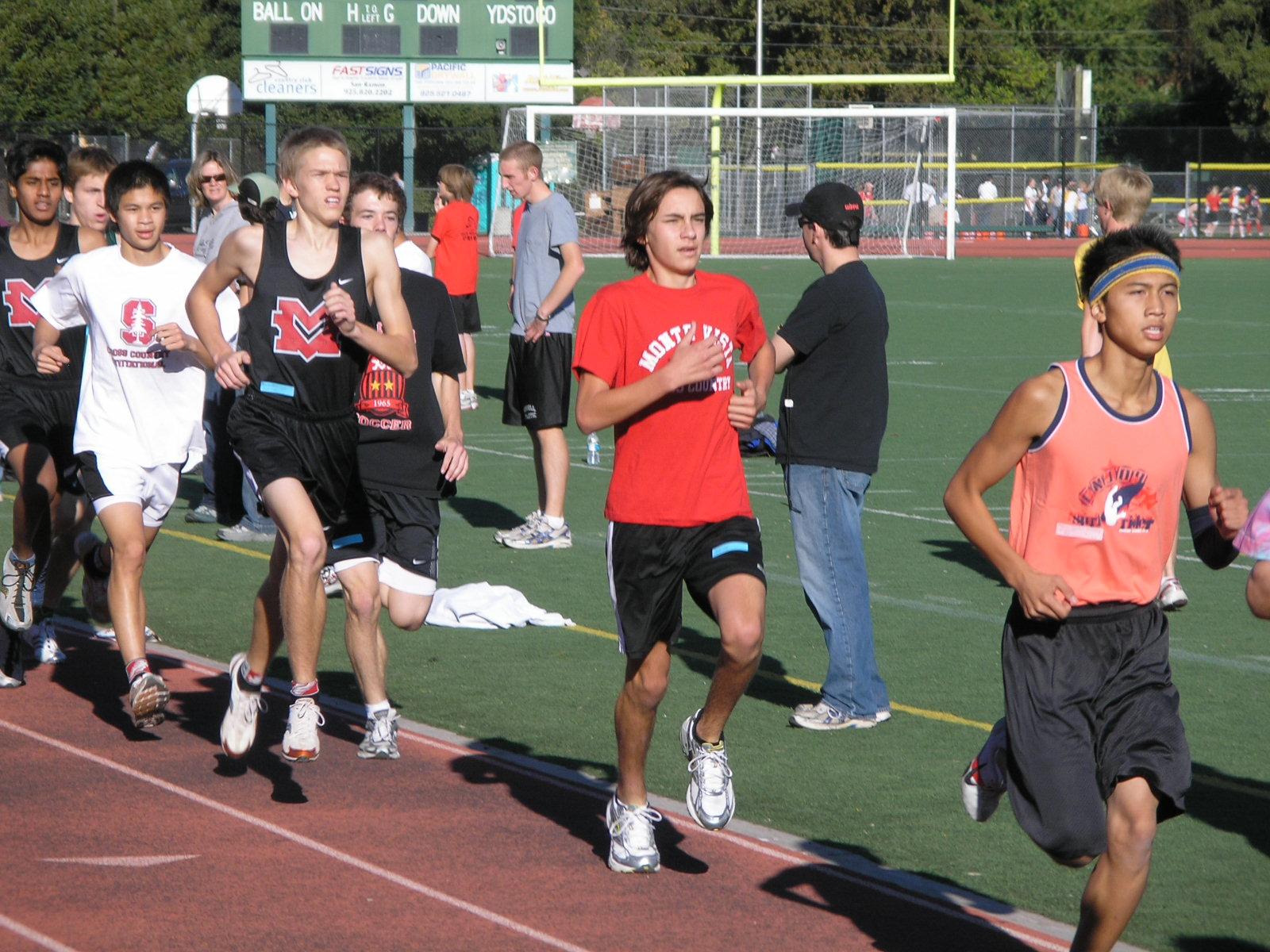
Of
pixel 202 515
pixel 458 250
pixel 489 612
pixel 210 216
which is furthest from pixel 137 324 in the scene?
pixel 458 250

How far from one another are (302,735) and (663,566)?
56.7 inches

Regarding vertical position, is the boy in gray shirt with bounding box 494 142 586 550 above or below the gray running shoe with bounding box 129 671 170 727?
above

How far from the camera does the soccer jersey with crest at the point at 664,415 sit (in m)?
→ 5.53

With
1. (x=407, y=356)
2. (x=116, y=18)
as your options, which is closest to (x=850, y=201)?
(x=407, y=356)

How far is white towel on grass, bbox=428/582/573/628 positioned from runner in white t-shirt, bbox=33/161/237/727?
2.11 meters

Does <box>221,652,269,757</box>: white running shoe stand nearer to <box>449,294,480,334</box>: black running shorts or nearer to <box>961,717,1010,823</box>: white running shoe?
<box>961,717,1010,823</box>: white running shoe

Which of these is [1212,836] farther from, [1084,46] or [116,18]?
[1084,46]

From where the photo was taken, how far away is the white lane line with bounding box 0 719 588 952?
505cm

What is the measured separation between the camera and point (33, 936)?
4.97 meters

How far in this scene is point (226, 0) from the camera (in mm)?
71938

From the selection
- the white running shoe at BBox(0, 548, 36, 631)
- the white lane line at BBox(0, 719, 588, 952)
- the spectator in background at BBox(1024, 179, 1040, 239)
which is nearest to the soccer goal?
the spectator in background at BBox(1024, 179, 1040, 239)

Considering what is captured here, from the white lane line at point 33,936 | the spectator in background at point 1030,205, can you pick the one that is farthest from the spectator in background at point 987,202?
the white lane line at point 33,936

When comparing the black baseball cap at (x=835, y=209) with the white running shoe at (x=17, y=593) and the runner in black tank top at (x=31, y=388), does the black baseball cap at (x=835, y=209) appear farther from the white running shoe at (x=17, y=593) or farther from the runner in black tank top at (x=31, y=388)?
the white running shoe at (x=17, y=593)

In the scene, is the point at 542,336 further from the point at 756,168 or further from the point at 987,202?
the point at 987,202
